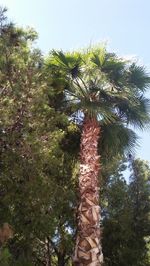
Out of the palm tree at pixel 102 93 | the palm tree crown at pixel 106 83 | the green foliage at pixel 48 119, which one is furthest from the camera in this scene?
the palm tree crown at pixel 106 83

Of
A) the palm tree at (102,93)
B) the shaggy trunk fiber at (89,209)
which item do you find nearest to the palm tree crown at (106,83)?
the palm tree at (102,93)

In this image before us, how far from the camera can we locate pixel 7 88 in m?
11.0

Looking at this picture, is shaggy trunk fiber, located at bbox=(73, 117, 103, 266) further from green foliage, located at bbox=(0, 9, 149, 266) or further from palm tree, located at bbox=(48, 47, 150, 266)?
green foliage, located at bbox=(0, 9, 149, 266)

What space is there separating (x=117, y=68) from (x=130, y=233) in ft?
25.5

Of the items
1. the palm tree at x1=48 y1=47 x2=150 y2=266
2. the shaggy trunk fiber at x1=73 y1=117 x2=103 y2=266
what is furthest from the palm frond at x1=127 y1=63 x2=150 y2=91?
the shaggy trunk fiber at x1=73 y1=117 x2=103 y2=266

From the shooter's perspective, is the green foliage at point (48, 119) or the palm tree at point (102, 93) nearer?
the green foliage at point (48, 119)

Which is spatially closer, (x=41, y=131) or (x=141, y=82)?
(x=41, y=131)

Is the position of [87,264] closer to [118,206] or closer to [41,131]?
[41,131]

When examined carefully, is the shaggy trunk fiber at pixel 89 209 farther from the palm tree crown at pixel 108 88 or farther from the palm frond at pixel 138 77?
the palm frond at pixel 138 77

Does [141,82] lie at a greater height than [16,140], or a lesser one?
greater

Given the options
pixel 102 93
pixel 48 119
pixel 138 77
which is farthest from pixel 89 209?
pixel 138 77

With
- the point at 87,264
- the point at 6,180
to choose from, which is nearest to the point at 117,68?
the point at 6,180

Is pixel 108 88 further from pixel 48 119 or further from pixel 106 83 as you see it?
pixel 48 119

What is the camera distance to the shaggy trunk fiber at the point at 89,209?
8.79m
